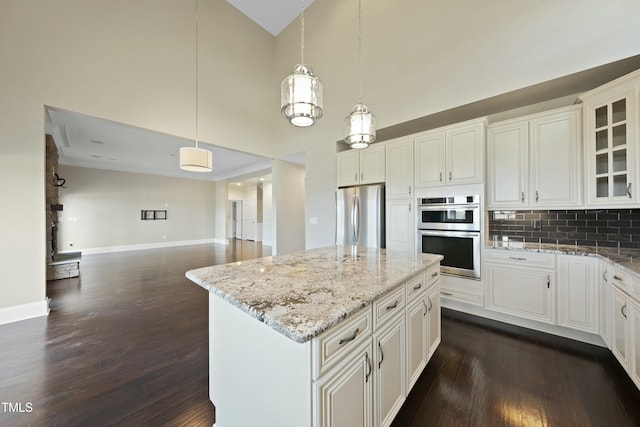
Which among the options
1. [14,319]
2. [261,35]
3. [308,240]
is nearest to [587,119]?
[308,240]

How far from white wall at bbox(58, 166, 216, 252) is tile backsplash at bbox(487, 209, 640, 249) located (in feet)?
31.8

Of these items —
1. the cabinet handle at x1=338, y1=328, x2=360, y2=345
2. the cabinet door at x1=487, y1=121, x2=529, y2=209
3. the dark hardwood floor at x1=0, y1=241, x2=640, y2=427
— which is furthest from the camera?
the cabinet door at x1=487, y1=121, x2=529, y2=209

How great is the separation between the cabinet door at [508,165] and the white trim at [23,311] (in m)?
5.50

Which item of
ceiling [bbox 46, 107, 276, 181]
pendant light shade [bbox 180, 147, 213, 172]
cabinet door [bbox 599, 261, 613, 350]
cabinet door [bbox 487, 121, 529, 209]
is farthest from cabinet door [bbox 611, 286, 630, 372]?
ceiling [bbox 46, 107, 276, 181]

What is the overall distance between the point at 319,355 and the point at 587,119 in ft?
10.6

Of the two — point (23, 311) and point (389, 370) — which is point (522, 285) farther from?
point (23, 311)

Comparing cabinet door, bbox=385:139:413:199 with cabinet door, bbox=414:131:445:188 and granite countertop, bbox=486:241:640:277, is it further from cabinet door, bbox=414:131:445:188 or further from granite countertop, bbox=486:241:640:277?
granite countertop, bbox=486:241:640:277

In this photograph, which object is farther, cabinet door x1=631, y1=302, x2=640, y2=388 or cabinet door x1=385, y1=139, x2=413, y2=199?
cabinet door x1=385, y1=139, x2=413, y2=199

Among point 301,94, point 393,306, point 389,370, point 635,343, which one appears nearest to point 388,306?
point 393,306

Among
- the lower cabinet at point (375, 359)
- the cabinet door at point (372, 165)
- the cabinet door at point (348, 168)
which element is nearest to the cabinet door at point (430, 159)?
the cabinet door at point (372, 165)

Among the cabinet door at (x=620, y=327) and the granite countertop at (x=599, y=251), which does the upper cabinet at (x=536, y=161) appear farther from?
the cabinet door at (x=620, y=327)

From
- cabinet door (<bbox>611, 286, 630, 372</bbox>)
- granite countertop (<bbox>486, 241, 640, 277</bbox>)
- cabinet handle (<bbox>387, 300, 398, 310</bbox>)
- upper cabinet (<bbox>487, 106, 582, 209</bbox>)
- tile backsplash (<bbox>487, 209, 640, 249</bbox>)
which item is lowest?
cabinet door (<bbox>611, 286, 630, 372</bbox>)

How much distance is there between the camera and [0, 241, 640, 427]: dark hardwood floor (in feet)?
4.51

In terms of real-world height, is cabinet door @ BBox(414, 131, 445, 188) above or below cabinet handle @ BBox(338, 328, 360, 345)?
above
